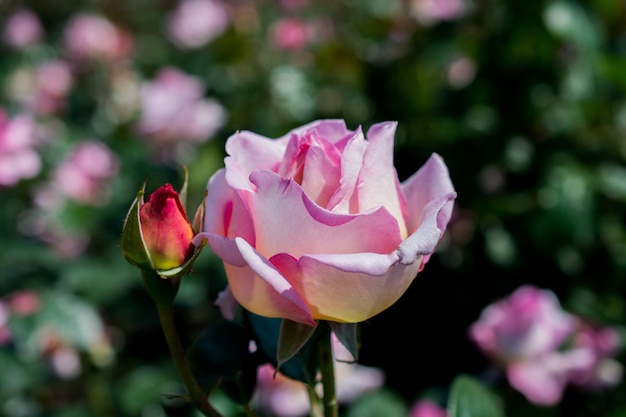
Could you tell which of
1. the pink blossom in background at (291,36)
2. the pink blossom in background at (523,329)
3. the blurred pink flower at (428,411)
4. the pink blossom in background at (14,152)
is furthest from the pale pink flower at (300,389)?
the pink blossom in background at (291,36)

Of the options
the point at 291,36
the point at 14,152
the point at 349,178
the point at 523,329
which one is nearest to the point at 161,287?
the point at 349,178

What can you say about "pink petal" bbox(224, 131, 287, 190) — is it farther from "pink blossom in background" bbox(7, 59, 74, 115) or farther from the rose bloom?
"pink blossom in background" bbox(7, 59, 74, 115)

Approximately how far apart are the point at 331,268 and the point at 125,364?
1.32 m

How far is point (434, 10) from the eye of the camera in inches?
72.7

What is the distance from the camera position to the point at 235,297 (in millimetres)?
503

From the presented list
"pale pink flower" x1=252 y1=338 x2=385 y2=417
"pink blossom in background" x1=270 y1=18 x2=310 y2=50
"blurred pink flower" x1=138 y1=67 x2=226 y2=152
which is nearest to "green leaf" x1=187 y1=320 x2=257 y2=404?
"pale pink flower" x1=252 y1=338 x2=385 y2=417

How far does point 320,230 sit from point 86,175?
1396 mm

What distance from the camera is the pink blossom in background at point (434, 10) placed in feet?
5.85

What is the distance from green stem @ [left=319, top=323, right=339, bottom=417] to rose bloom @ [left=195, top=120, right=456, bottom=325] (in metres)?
0.04

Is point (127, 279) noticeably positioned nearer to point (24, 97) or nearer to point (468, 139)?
point (468, 139)

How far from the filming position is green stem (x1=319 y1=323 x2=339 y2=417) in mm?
515

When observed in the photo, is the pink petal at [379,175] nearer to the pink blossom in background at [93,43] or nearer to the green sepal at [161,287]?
the green sepal at [161,287]

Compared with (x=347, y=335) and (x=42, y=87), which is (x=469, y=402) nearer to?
(x=347, y=335)

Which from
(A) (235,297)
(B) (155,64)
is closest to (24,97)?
(B) (155,64)
